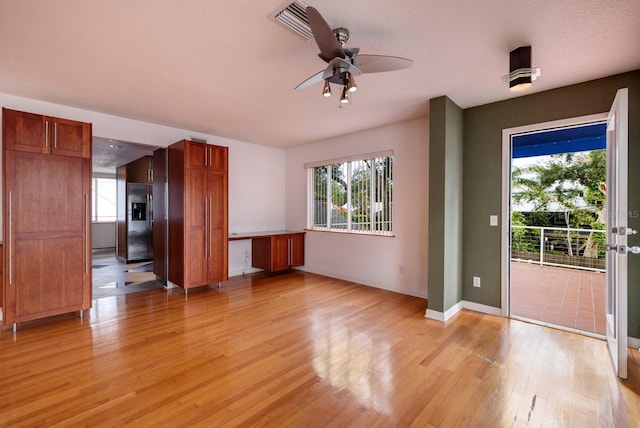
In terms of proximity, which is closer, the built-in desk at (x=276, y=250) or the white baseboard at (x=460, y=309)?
the white baseboard at (x=460, y=309)

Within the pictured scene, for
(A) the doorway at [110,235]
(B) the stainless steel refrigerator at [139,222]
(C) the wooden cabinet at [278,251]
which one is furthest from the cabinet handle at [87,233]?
(B) the stainless steel refrigerator at [139,222]

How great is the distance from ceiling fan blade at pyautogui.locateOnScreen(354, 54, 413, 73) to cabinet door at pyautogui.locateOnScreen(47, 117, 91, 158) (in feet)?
10.6

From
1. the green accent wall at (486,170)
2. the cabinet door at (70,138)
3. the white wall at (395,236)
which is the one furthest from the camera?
the white wall at (395,236)

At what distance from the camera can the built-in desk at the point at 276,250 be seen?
5320 mm

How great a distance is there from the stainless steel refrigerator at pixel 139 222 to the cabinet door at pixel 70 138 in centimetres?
407

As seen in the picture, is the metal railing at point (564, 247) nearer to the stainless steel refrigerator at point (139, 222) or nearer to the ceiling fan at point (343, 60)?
the ceiling fan at point (343, 60)

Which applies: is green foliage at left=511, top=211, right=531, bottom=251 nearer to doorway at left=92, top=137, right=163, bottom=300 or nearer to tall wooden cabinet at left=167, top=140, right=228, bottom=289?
tall wooden cabinet at left=167, top=140, right=228, bottom=289

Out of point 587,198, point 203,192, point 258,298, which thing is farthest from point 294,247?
point 587,198

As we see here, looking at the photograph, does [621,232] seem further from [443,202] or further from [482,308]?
[482,308]

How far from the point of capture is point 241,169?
562cm

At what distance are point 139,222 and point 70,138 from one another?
168 inches

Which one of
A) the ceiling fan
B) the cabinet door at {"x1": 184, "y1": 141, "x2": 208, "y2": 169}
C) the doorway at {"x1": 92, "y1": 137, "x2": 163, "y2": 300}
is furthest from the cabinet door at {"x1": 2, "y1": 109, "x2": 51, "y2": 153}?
the ceiling fan

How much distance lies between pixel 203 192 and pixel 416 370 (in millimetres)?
3580

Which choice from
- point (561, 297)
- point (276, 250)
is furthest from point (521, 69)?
point (276, 250)
